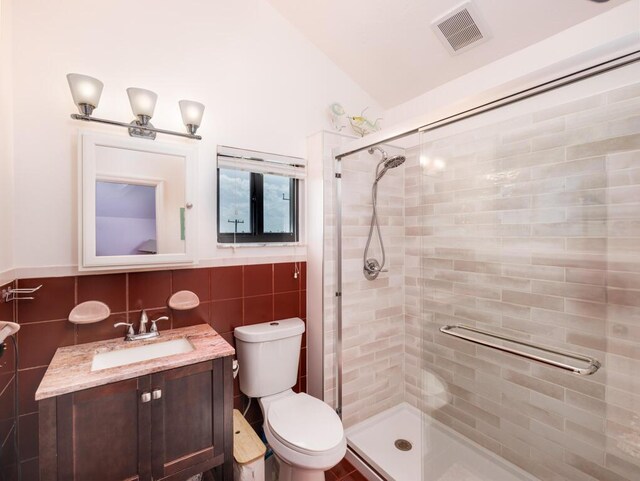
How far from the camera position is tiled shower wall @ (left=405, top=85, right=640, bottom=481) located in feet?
4.36

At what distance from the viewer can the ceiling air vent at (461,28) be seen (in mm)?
1680

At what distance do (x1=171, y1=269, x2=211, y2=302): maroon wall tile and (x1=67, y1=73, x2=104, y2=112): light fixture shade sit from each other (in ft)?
2.84

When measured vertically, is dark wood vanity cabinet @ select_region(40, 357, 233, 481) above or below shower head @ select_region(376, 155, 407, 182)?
below

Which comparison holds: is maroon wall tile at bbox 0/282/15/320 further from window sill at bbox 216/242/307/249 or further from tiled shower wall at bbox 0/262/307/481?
window sill at bbox 216/242/307/249

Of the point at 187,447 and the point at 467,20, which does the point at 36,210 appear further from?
the point at 467,20

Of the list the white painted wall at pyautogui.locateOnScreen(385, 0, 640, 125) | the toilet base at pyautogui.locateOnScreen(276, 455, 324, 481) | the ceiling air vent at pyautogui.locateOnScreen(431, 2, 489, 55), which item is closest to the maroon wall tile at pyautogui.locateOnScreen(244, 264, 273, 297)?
the toilet base at pyautogui.locateOnScreen(276, 455, 324, 481)

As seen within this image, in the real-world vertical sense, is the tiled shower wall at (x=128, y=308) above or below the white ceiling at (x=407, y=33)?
below

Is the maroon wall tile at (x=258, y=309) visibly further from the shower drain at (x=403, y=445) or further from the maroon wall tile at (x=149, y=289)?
the shower drain at (x=403, y=445)

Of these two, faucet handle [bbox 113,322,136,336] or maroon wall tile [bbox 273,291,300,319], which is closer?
faucet handle [bbox 113,322,136,336]

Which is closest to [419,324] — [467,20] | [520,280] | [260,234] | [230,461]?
[520,280]

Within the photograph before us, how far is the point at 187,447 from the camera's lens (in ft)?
4.25

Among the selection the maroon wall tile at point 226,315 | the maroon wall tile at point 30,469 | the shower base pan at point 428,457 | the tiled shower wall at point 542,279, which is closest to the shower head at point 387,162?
the tiled shower wall at point 542,279

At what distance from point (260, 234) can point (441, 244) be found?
1.19 metres

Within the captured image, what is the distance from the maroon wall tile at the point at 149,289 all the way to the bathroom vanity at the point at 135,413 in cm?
20
